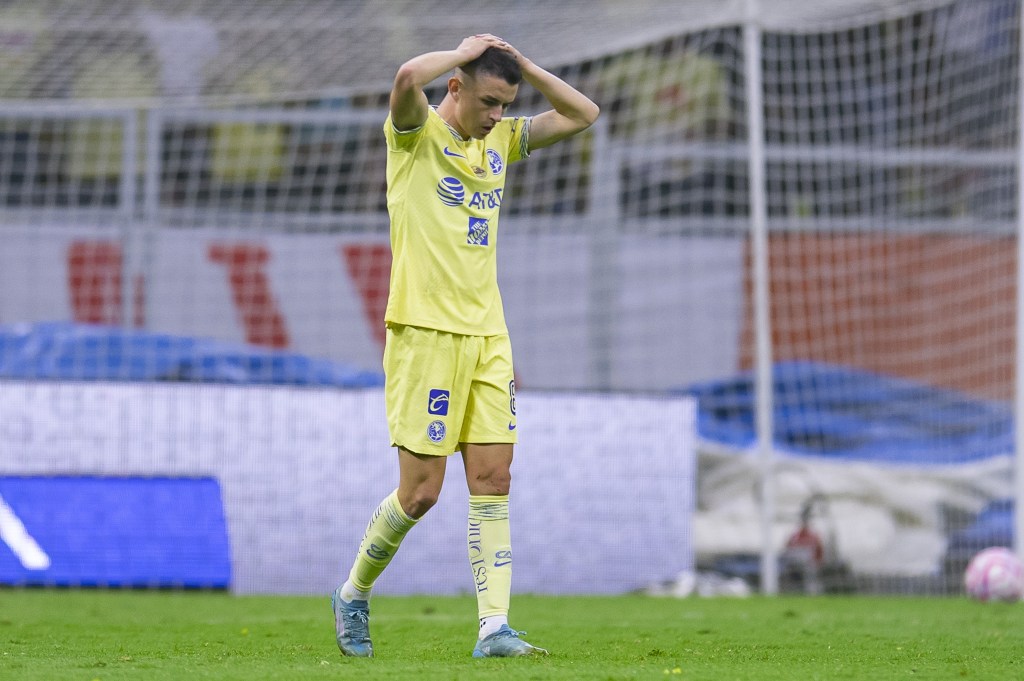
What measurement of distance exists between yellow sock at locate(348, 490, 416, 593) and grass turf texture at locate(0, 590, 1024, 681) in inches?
10.7

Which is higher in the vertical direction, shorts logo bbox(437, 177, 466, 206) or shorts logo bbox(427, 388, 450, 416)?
shorts logo bbox(437, 177, 466, 206)

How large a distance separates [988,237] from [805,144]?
1853 millimetres

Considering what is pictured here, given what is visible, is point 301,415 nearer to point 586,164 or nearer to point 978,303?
point 586,164

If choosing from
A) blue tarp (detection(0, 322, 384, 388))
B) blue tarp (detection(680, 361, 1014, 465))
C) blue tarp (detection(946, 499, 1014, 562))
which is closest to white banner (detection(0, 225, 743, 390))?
blue tarp (detection(680, 361, 1014, 465))

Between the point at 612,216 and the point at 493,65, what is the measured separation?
6.60 metres

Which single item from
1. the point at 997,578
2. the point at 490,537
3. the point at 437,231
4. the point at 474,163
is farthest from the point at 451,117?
the point at 997,578

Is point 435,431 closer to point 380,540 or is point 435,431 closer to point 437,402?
point 437,402

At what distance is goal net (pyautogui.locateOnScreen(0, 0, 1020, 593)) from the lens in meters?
10.4

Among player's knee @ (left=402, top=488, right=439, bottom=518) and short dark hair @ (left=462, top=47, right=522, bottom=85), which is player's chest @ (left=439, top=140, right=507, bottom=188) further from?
player's knee @ (left=402, top=488, right=439, bottom=518)

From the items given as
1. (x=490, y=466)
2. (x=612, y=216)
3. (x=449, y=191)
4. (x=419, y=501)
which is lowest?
(x=419, y=501)

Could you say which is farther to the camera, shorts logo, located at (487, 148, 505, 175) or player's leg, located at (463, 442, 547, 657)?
shorts logo, located at (487, 148, 505, 175)

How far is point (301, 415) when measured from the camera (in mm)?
8789

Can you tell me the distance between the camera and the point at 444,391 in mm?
4594

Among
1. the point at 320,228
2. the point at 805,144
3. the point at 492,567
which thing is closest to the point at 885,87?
the point at 805,144
